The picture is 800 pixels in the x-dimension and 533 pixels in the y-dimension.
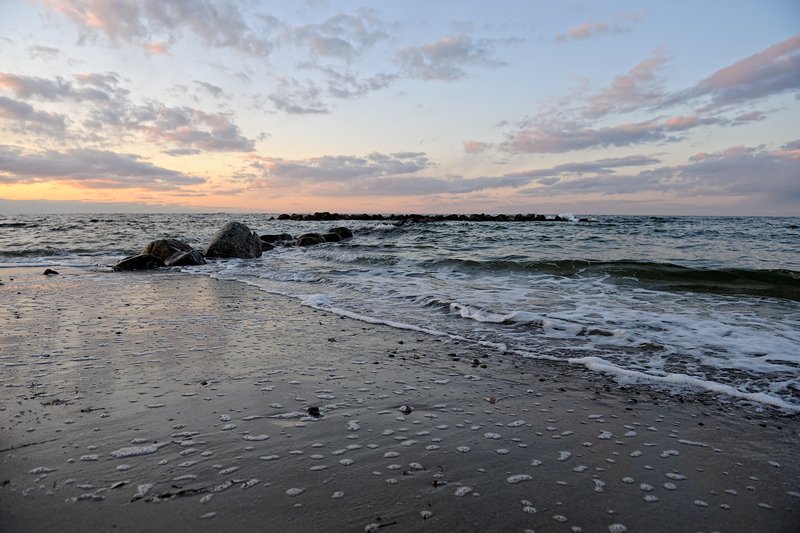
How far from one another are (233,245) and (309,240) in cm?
584

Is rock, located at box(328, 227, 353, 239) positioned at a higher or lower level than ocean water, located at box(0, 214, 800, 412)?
higher

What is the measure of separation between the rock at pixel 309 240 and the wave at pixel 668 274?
9627 millimetres

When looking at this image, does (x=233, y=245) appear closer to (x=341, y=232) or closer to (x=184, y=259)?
(x=184, y=259)

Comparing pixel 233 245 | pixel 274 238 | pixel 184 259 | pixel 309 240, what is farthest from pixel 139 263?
pixel 274 238

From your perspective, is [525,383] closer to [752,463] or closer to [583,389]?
[583,389]

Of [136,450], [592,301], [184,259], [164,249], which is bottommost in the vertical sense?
[592,301]

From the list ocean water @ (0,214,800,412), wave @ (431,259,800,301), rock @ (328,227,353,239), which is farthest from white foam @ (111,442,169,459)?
rock @ (328,227,353,239)

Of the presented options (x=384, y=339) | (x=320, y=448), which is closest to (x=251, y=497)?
(x=320, y=448)

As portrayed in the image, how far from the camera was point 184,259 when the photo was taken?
47.2 ft

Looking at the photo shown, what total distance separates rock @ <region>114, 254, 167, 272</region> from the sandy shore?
868cm

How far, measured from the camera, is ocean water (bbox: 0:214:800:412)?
4.71m

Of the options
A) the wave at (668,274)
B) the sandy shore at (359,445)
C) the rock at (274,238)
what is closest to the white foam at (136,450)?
the sandy shore at (359,445)

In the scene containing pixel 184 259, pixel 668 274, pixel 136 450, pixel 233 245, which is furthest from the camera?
pixel 233 245

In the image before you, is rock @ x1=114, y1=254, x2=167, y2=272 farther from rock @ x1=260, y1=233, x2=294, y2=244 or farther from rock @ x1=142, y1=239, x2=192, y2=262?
rock @ x1=260, y1=233, x2=294, y2=244
